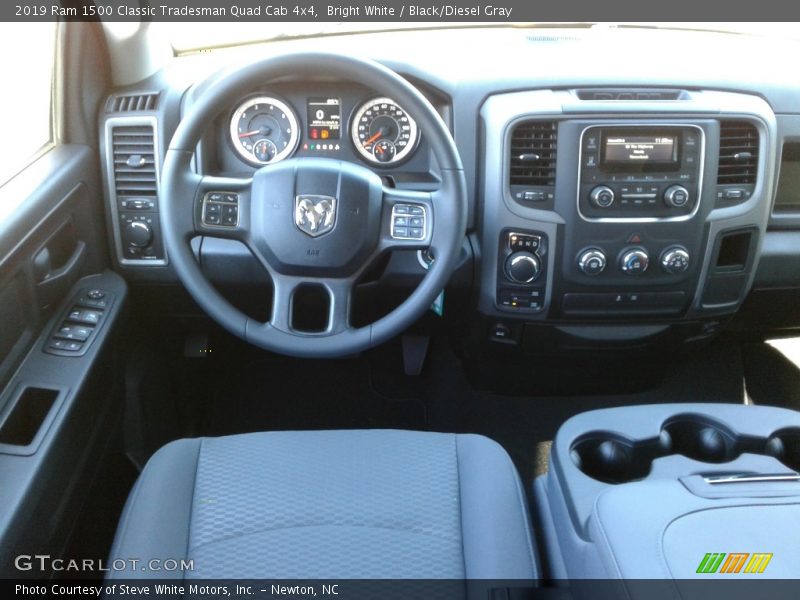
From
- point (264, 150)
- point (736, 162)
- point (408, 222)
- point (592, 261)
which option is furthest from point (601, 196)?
point (264, 150)

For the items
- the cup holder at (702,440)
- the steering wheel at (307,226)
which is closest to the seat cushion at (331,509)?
the steering wheel at (307,226)

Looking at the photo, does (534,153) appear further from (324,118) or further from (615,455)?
(615,455)

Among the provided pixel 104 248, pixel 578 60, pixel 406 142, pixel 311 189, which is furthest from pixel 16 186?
pixel 578 60

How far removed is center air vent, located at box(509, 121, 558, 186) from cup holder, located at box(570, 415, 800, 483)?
61cm

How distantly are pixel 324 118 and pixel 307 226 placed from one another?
41 cm

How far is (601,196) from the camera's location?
179cm

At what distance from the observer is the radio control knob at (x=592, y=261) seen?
185cm

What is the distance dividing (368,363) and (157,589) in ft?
4.37

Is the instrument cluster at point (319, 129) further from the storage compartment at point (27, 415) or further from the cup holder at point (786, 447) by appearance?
the cup holder at point (786, 447)

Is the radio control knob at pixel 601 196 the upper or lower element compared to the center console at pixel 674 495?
upper

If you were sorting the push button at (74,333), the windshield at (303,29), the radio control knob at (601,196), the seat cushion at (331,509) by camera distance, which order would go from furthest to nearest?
1. the windshield at (303,29)
2. the radio control knob at (601,196)
3. the push button at (74,333)
4. the seat cushion at (331,509)

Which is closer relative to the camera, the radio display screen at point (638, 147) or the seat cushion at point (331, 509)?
the seat cushion at point (331, 509)

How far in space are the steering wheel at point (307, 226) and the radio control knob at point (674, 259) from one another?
1.91 ft

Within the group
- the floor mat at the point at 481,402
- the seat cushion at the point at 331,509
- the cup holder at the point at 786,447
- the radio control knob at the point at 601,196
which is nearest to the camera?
the seat cushion at the point at 331,509
